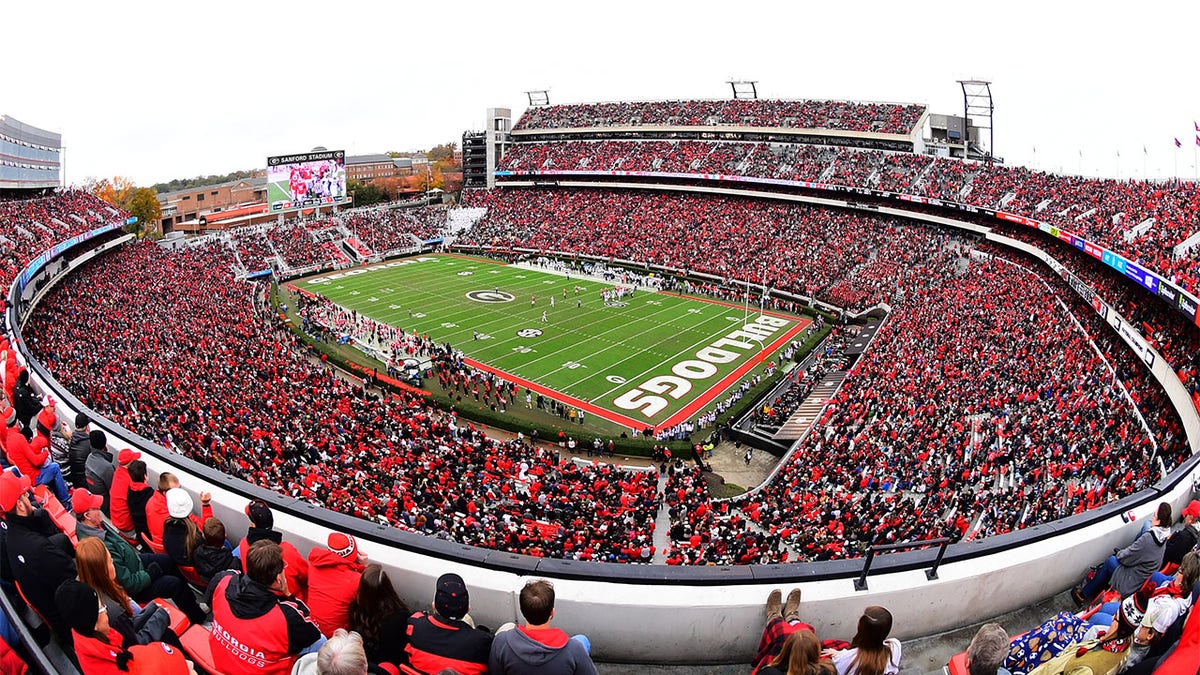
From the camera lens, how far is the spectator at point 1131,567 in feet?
15.9

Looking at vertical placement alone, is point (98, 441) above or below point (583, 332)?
above

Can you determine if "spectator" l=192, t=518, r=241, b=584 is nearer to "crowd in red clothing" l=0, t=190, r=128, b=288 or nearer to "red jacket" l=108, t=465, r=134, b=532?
"red jacket" l=108, t=465, r=134, b=532

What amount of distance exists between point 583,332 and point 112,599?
1238 inches

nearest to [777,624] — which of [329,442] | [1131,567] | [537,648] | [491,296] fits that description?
[537,648]

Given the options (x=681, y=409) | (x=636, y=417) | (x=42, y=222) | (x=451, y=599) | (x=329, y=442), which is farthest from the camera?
(x=42, y=222)

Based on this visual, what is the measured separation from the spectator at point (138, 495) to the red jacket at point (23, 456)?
1.30 metres

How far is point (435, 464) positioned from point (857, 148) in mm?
47472

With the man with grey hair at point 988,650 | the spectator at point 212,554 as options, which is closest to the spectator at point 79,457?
the spectator at point 212,554

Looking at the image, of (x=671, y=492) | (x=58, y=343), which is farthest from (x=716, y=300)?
(x=58, y=343)

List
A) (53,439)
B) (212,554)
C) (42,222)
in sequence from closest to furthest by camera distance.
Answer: (212,554)
(53,439)
(42,222)

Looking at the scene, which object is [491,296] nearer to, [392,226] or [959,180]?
[392,226]

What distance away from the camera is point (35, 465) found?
6.39 metres

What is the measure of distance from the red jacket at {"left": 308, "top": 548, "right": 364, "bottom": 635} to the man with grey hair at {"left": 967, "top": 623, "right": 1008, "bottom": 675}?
327cm

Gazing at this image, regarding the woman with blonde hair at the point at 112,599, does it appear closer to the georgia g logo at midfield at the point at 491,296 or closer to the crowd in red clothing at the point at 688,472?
the crowd in red clothing at the point at 688,472
